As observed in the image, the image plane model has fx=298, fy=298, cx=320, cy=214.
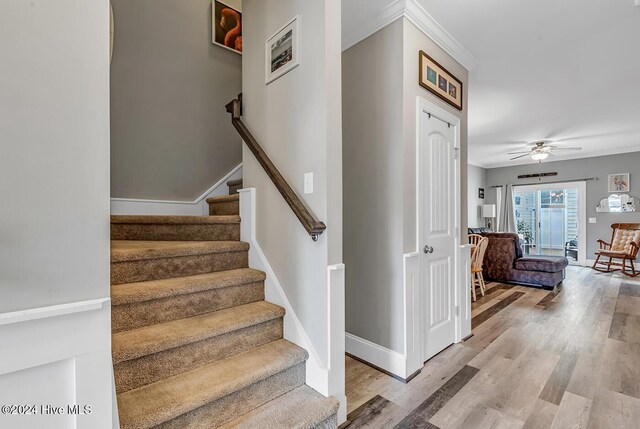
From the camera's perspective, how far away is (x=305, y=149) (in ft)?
5.73

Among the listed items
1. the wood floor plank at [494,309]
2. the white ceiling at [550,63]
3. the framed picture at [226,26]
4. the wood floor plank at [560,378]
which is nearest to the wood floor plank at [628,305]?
the wood floor plank at [494,309]

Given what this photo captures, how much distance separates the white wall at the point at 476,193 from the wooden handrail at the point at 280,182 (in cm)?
728

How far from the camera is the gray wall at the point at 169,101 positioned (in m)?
2.57

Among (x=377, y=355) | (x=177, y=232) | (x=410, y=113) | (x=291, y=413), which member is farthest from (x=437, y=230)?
(x=177, y=232)

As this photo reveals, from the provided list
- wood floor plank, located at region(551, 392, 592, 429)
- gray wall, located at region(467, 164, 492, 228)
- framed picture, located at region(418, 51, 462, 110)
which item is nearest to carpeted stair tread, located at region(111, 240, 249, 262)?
framed picture, located at region(418, 51, 462, 110)

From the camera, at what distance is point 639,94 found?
11.8 feet

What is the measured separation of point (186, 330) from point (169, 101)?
2.22 metres

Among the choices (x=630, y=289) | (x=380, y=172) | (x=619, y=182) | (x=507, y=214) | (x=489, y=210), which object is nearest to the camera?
(x=380, y=172)

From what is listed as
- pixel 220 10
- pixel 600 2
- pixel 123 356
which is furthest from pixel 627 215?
pixel 123 356

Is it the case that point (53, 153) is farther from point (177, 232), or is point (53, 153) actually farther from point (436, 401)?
point (436, 401)

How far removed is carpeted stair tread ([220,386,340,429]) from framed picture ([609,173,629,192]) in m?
8.43

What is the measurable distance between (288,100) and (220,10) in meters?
2.07

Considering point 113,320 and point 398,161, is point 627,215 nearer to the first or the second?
point 398,161

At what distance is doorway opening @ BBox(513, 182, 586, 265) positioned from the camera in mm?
7242
